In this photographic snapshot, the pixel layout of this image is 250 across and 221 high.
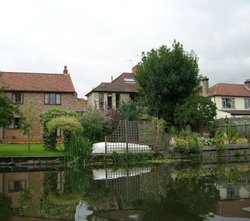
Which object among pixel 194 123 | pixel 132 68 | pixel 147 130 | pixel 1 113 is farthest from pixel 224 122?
pixel 132 68

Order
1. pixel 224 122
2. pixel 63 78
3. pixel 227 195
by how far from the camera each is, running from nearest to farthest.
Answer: pixel 227 195
pixel 224 122
pixel 63 78

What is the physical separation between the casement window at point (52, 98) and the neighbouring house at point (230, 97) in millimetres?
24143

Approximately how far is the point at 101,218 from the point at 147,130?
18047mm

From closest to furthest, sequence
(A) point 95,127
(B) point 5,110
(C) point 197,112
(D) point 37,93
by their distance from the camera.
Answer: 1. (B) point 5,110
2. (A) point 95,127
3. (C) point 197,112
4. (D) point 37,93

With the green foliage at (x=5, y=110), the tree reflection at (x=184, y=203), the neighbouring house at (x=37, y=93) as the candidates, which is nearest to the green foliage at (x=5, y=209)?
the tree reflection at (x=184, y=203)

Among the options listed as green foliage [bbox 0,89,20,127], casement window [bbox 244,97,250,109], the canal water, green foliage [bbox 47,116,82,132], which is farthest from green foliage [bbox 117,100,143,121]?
the canal water

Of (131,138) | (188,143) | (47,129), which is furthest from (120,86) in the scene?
(188,143)

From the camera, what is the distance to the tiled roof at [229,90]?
2150 inches

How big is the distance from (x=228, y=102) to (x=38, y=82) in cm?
2905

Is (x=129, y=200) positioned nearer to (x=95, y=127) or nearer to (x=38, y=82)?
(x=95, y=127)

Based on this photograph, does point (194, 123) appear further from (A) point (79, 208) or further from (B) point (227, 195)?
(A) point (79, 208)

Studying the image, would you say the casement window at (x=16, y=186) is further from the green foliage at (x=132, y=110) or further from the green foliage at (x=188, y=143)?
the green foliage at (x=132, y=110)

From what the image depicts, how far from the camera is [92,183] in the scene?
13.7 meters

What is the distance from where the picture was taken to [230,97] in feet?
181
